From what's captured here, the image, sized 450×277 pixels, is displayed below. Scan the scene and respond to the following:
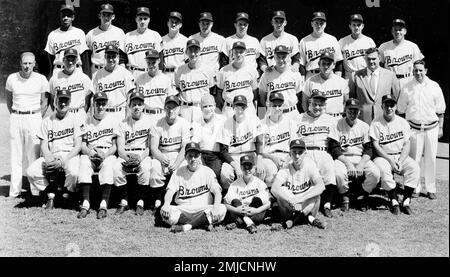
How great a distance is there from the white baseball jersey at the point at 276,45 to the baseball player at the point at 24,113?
288 centimetres

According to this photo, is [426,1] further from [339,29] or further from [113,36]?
[113,36]

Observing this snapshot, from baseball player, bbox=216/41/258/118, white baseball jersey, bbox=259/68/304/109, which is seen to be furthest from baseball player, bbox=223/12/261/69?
white baseball jersey, bbox=259/68/304/109

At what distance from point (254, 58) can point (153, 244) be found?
3101mm

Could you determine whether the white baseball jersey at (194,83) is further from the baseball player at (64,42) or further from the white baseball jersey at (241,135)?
the baseball player at (64,42)

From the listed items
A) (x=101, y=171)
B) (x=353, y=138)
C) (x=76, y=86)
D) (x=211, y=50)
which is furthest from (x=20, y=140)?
(x=353, y=138)

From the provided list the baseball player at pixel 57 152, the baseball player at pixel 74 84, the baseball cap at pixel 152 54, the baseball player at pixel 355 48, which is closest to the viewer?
the baseball player at pixel 57 152

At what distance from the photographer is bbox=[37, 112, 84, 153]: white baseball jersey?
6703 mm

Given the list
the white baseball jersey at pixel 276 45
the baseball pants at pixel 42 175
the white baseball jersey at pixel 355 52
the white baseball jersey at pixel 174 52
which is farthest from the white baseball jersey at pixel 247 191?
the white baseball jersey at pixel 355 52

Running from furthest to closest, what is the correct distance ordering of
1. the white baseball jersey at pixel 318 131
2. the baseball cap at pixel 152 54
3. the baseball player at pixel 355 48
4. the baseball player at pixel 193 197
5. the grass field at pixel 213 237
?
the baseball player at pixel 355 48
the baseball cap at pixel 152 54
the white baseball jersey at pixel 318 131
the baseball player at pixel 193 197
the grass field at pixel 213 237

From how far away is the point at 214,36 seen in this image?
25.0 ft

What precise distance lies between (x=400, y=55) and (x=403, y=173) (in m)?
1.76

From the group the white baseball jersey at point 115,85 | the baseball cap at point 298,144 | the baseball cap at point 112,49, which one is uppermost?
the baseball cap at point 112,49

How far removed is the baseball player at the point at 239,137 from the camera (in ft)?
21.6
